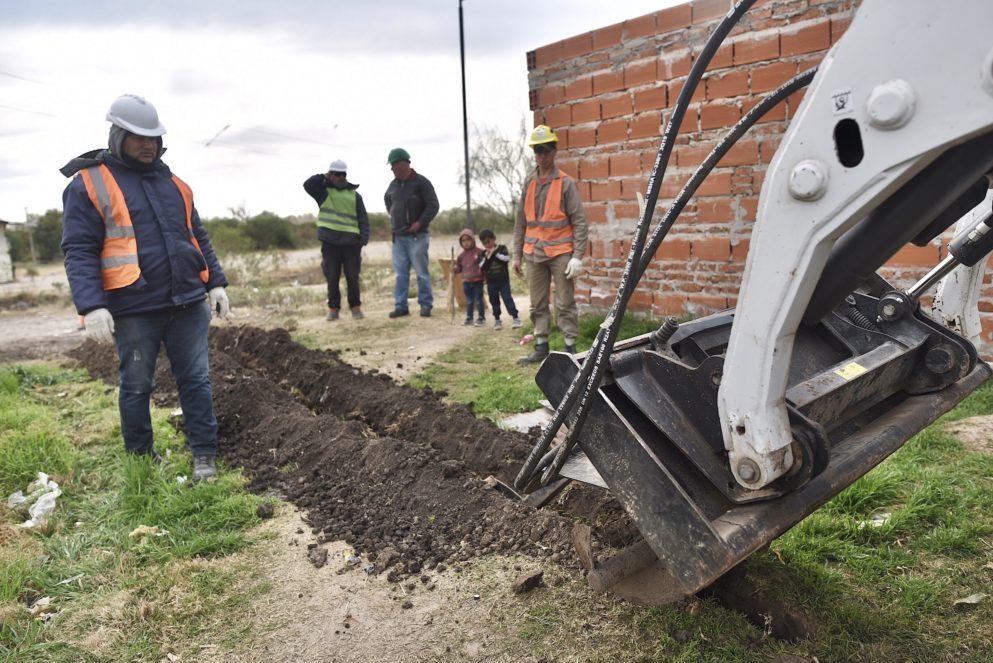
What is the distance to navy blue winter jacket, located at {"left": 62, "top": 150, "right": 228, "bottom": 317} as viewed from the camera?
3.80m

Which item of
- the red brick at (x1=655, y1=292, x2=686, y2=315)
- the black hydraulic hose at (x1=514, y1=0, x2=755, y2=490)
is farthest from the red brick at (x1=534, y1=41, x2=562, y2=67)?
the black hydraulic hose at (x1=514, y1=0, x2=755, y2=490)

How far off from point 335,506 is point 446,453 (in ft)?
3.12

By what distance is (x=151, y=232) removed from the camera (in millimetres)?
4023

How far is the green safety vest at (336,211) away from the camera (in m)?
9.41

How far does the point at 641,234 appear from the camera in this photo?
6.39 feet

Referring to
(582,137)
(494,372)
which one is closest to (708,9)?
(582,137)

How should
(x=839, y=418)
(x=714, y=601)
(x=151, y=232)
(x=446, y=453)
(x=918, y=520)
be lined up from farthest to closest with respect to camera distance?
1. (x=446, y=453)
2. (x=151, y=232)
3. (x=918, y=520)
4. (x=714, y=601)
5. (x=839, y=418)

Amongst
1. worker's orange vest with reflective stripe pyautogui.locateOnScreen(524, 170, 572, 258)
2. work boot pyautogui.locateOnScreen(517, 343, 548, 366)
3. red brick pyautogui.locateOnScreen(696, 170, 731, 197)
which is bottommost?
work boot pyautogui.locateOnScreen(517, 343, 548, 366)

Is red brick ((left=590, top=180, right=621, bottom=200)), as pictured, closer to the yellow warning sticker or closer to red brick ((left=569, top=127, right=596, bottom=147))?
red brick ((left=569, top=127, right=596, bottom=147))

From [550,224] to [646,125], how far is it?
1294 mm

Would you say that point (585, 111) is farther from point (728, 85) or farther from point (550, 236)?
point (728, 85)

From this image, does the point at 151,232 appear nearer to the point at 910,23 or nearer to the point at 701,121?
the point at 910,23

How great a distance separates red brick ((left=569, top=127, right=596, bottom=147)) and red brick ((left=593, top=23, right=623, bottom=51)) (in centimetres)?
A: 78

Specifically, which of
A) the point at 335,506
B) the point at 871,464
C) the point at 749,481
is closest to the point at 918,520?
the point at 871,464
